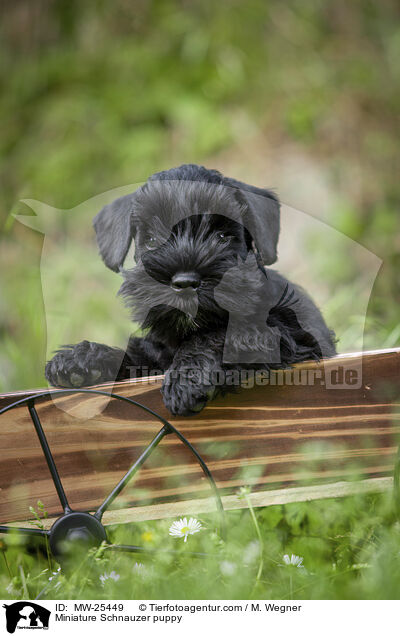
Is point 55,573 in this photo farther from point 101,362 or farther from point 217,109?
point 217,109

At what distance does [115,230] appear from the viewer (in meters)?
1.35

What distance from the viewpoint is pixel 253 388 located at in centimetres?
126

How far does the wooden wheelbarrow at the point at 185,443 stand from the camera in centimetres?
123

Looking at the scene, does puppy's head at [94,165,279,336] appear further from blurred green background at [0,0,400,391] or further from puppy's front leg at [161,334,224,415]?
blurred green background at [0,0,400,391]

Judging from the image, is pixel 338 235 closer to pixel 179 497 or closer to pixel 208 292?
pixel 208 292

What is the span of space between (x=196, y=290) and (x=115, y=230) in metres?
0.29

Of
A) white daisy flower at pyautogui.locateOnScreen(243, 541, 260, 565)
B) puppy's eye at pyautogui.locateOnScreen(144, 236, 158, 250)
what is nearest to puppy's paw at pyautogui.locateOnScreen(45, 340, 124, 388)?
puppy's eye at pyautogui.locateOnScreen(144, 236, 158, 250)

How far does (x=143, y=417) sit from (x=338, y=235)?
1.01 meters

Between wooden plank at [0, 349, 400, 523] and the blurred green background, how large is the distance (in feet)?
1.99

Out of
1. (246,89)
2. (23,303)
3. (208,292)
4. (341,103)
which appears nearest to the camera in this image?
(208,292)

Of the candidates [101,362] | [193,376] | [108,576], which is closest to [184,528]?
[108,576]

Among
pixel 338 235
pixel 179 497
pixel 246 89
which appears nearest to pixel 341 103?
pixel 246 89

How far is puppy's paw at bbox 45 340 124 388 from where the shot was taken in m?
1.33
